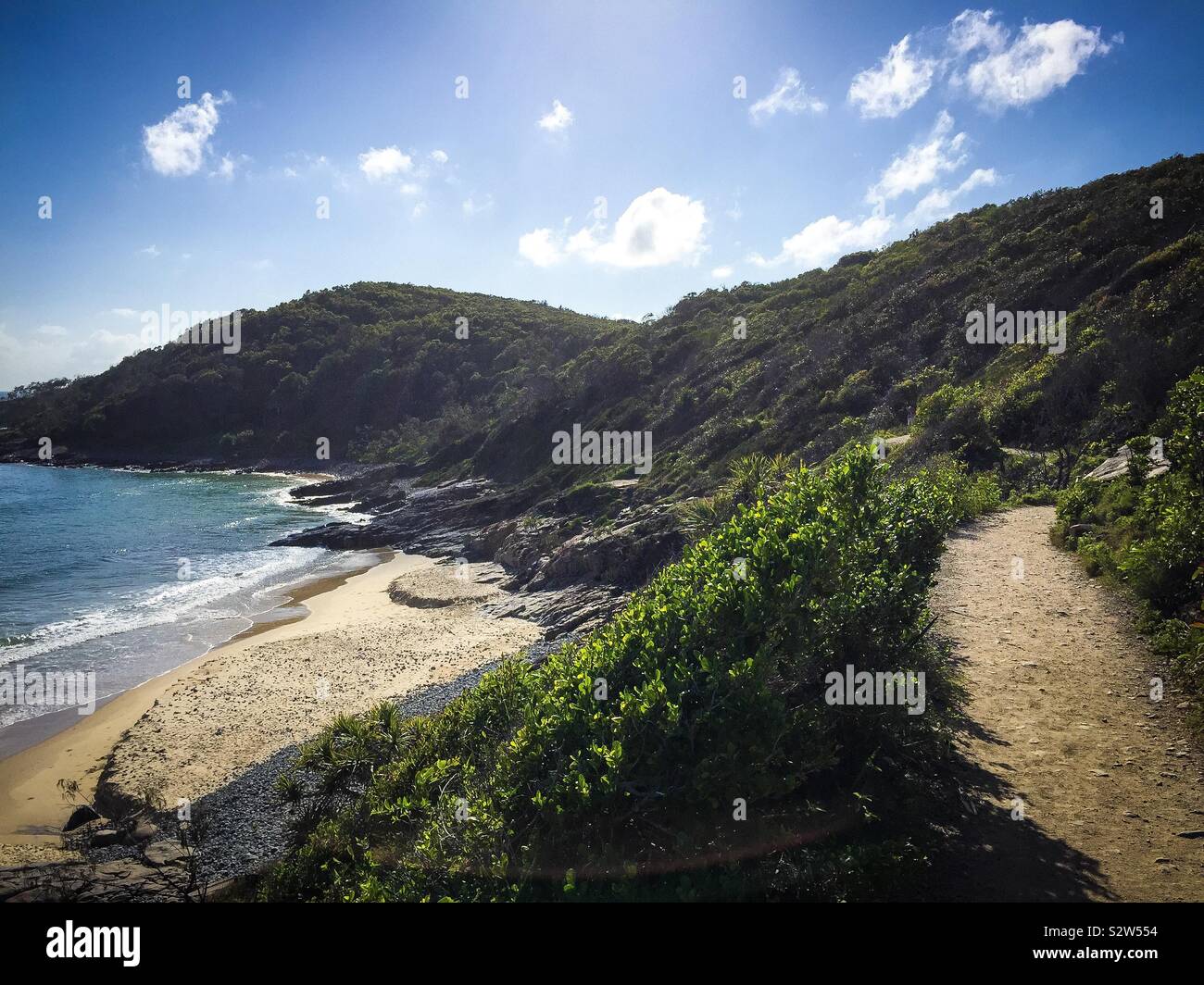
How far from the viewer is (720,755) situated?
4836 millimetres

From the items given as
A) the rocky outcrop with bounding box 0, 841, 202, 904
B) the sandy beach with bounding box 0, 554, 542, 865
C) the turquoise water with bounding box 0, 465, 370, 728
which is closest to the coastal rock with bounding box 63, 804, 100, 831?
the sandy beach with bounding box 0, 554, 542, 865

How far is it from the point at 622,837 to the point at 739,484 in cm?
1411

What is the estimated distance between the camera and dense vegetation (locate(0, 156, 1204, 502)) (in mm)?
20000

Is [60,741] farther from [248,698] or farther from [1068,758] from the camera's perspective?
[1068,758]

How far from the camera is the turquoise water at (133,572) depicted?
19.2 m

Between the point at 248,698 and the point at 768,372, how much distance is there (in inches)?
1208

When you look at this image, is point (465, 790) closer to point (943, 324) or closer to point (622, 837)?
point (622, 837)

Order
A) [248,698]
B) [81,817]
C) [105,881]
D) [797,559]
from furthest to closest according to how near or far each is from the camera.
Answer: [248,698] < [81,817] < [105,881] < [797,559]

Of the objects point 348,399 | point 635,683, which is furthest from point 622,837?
point 348,399

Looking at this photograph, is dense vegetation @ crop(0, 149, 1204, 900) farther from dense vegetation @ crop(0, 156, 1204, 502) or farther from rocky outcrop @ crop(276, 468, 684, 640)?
rocky outcrop @ crop(276, 468, 684, 640)

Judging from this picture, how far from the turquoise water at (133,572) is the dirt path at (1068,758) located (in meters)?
19.7

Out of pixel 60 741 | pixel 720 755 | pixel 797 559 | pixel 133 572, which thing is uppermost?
pixel 797 559

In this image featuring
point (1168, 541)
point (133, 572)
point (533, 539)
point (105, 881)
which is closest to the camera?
point (105, 881)

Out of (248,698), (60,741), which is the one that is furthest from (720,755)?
(60,741)
